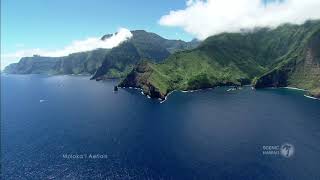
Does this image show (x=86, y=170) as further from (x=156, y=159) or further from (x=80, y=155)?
(x=156, y=159)

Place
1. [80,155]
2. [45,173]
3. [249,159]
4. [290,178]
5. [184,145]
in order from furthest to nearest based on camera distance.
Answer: [184,145]
[80,155]
[249,159]
[45,173]
[290,178]

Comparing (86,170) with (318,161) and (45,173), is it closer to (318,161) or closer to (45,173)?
(45,173)

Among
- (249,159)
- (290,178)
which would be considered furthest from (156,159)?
(290,178)

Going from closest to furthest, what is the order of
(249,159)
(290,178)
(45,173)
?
(290,178), (45,173), (249,159)

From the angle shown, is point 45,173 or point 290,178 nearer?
point 290,178

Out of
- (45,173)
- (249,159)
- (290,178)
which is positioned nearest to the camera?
(290,178)

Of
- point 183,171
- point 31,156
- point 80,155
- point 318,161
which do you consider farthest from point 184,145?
point 31,156
